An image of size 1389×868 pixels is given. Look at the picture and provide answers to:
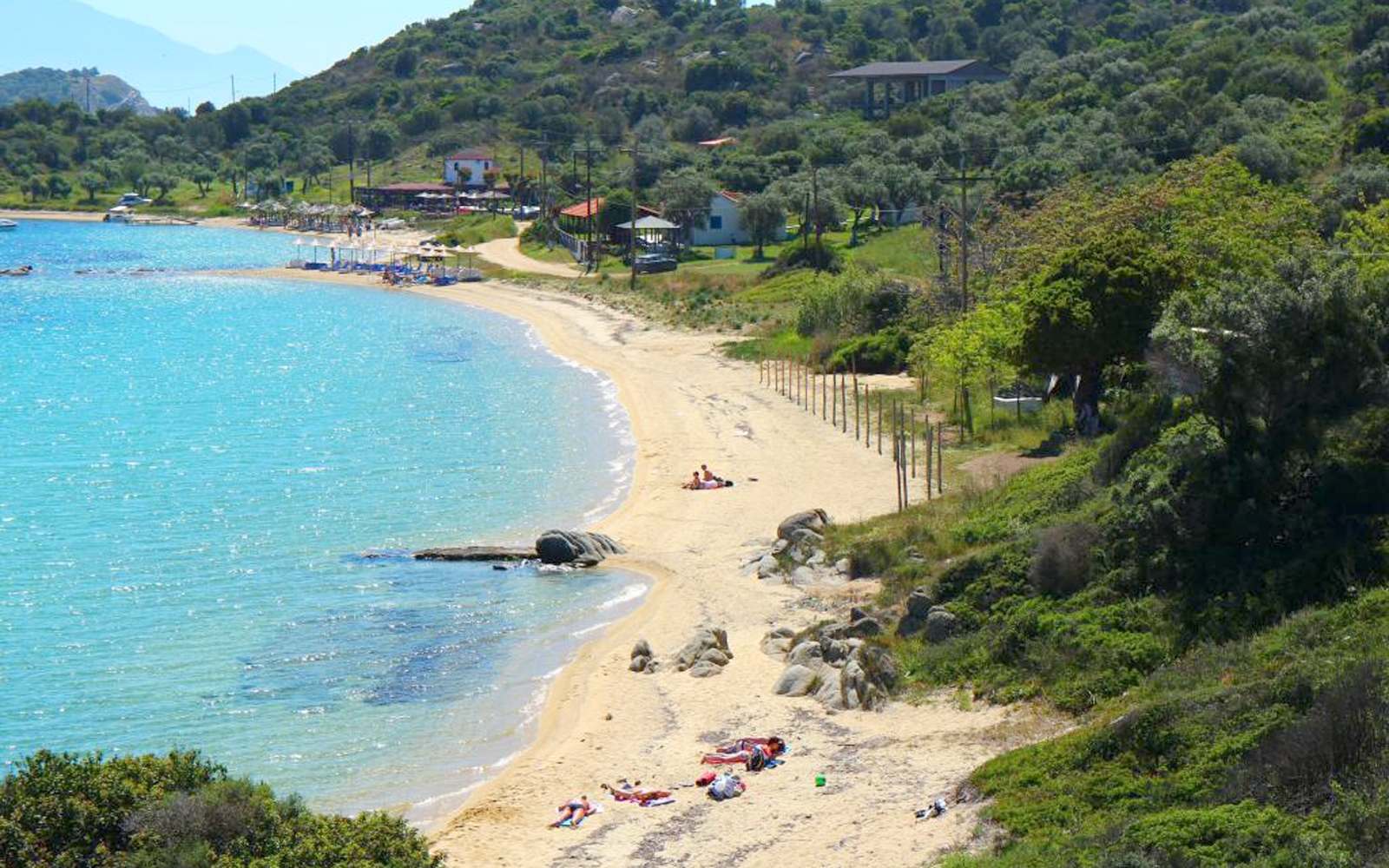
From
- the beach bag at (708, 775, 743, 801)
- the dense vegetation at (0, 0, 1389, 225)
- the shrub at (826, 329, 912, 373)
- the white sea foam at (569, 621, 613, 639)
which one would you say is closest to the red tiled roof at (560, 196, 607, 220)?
the dense vegetation at (0, 0, 1389, 225)

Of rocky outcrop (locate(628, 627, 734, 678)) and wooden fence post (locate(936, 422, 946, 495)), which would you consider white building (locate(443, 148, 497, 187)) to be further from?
rocky outcrop (locate(628, 627, 734, 678))

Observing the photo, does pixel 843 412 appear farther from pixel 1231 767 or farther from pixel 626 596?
pixel 1231 767

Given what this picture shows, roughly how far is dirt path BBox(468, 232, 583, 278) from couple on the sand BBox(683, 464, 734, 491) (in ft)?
166

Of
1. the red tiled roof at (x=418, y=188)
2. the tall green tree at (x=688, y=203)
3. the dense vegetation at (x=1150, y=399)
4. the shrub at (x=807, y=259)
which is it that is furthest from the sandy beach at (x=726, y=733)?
the red tiled roof at (x=418, y=188)

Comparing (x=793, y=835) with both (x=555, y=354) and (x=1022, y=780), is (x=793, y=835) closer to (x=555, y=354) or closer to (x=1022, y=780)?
(x=1022, y=780)

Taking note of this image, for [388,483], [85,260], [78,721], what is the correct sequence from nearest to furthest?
[78,721]
[388,483]
[85,260]

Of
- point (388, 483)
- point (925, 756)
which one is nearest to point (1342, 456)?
point (925, 756)

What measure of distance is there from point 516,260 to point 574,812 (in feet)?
267

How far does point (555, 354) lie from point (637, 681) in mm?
40768

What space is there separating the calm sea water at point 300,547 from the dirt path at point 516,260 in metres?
17.4

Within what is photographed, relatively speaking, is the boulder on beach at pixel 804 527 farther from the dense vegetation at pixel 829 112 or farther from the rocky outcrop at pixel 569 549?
the dense vegetation at pixel 829 112

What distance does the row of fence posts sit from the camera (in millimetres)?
35156

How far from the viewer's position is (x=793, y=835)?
18.1 m

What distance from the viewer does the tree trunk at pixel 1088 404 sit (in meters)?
35.6
